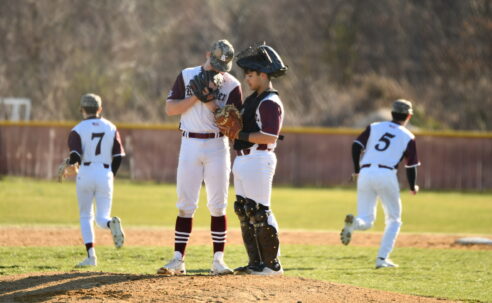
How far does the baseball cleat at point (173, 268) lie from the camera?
22.6ft

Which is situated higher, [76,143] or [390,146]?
[390,146]

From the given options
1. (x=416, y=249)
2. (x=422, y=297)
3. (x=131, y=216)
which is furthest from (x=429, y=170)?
(x=422, y=297)

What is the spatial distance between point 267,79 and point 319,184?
17263mm

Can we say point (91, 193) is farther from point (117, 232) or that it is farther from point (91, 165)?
point (117, 232)

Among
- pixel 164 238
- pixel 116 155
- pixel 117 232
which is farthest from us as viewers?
pixel 164 238

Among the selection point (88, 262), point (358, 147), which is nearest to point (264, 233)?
point (88, 262)

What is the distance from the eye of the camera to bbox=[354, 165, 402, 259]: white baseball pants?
8.70 metres

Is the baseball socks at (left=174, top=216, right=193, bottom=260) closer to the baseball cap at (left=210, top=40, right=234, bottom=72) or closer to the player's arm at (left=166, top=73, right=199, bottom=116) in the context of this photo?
the player's arm at (left=166, top=73, right=199, bottom=116)

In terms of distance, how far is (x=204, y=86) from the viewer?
6.72 metres

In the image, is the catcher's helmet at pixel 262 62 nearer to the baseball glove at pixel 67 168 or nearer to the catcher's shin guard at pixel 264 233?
the catcher's shin guard at pixel 264 233

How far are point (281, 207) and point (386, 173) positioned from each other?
9.92 m

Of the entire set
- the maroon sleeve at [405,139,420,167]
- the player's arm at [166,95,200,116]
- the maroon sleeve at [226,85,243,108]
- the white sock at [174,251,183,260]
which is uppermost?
the maroon sleeve at [226,85,243,108]

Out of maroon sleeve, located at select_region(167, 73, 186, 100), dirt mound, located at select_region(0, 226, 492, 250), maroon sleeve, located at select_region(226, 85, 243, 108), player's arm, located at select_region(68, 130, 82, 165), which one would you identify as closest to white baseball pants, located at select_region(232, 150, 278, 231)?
maroon sleeve, located at select_region(226, 85, 243, 108)

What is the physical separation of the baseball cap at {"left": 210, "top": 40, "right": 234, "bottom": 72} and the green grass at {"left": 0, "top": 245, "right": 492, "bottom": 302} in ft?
7.12
